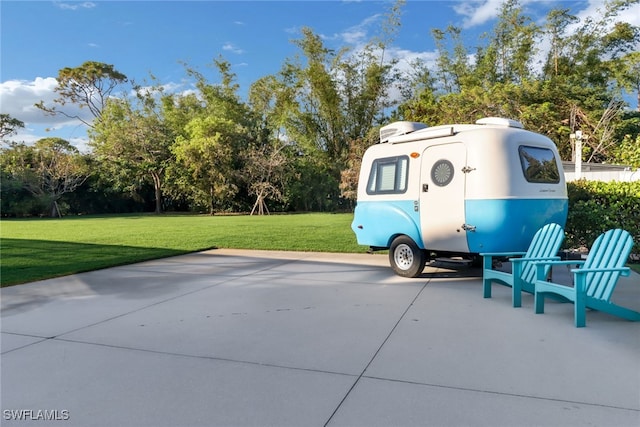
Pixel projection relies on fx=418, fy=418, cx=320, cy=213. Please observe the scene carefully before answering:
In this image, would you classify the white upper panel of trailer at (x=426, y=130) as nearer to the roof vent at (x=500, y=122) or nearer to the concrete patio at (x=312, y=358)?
the roof vent at (x=500, y=122)

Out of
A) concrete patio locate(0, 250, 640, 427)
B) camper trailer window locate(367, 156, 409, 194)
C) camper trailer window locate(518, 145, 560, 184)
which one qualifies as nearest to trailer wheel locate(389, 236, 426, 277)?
concrete patio locate(0, 250, 640, 427)

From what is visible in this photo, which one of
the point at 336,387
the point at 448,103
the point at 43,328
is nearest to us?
the point at 336,387

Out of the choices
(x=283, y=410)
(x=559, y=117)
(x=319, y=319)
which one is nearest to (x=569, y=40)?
(x=559, y=117)

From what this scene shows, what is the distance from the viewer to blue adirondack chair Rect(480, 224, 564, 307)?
500 cm

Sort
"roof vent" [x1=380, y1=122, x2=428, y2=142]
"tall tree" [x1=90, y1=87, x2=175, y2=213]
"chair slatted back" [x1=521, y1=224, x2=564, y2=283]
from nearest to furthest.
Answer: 1. "chair slatted back" [x1=521, y1=224, x2=564, y2=283]
2. "roof vent" [x1=380, y1=122, x2=428, y2=142]
3. "tall tree" [x1=90, y1=87, x2=175, y2=213]

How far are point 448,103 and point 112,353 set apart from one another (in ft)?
73.6

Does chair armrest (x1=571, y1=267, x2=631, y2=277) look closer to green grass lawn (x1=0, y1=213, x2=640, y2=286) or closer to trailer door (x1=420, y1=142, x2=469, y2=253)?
trailer door (x1=420, y1=142, x2=469, y2=253)

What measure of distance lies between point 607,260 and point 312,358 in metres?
3.32

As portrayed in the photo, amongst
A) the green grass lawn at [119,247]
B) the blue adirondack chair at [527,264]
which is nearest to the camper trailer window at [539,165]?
the blue adirondack chair at [527,264]

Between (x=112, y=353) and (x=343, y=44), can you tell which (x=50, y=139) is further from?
(x=112, y=353)

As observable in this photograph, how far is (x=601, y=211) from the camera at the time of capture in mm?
7684

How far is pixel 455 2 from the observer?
15.1 metres

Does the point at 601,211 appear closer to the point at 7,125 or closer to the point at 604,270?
the point at 604,270

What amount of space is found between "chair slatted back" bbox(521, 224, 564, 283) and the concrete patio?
0.44 m
